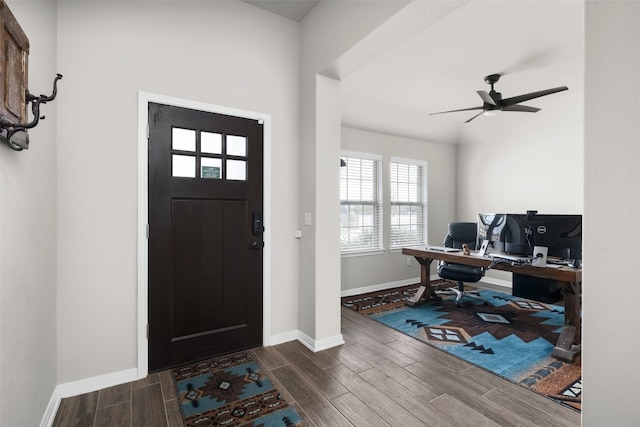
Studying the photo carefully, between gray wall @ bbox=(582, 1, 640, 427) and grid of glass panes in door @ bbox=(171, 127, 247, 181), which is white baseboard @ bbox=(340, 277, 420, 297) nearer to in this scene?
grid of glass panes in door @ bbox=(171, 127, 247, 181)

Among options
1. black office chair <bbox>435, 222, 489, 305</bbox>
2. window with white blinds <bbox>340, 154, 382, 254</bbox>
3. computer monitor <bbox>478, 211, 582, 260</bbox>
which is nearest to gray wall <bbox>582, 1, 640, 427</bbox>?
computer monitor <bbox>478, 211, 582, 260</bbox>

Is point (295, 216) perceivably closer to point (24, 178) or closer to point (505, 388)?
point (24, 178)

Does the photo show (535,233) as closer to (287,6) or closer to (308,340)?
(308,340)

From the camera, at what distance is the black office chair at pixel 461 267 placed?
389 centimetres

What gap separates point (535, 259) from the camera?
2838 mm

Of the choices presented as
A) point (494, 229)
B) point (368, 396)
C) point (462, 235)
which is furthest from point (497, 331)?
point (368, 396)

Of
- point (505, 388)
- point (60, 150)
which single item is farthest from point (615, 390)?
point (60, 150)

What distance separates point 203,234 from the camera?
2539 mm

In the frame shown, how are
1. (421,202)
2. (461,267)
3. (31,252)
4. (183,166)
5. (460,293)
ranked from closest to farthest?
(31,252)
(183,166)
(461,267)
(460,293)
(421,202)

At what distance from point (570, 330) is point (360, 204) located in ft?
9.60

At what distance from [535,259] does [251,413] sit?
2.74 metres

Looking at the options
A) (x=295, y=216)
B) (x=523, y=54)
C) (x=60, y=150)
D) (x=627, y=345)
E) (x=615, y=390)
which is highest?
(x=523, y=54)

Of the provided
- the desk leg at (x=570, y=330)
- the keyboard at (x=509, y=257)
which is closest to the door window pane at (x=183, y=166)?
the keyboard at (x=509, y=257)

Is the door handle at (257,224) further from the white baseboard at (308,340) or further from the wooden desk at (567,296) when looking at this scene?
the wooden desk at (567,296)
